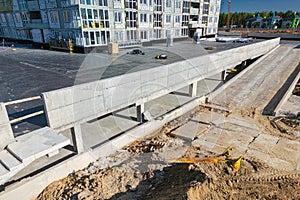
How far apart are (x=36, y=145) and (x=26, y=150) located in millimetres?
273

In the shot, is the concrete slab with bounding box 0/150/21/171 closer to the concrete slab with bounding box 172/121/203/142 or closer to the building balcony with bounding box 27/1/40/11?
the concrete slab with bounding box 172/121/203/142

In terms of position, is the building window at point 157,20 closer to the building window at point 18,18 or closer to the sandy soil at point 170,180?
the building window at point 18,18

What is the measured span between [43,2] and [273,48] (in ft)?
119

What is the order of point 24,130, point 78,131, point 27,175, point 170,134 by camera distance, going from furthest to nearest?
point 170,134
point 24,130
point 78,131
point 27,175

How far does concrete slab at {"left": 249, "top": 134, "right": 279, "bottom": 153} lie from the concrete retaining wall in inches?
187

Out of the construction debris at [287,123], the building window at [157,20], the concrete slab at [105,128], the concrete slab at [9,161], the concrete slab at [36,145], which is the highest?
the building window at [157,20]

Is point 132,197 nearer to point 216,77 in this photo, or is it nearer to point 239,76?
point 216,77

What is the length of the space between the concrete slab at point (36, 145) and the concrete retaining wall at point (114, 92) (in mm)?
418

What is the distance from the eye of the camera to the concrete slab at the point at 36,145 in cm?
527

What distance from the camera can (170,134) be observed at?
9312 mm

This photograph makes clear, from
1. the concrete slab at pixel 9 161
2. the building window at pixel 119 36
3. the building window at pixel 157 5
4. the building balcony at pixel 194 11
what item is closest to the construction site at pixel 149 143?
the concrete slab at pixel 9 161

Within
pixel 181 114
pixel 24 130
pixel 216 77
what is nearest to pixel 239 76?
pixel 216 77

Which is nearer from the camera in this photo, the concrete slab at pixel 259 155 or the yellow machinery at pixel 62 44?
the concrete slab at pixel 259 155

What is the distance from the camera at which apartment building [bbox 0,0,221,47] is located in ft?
84.8
